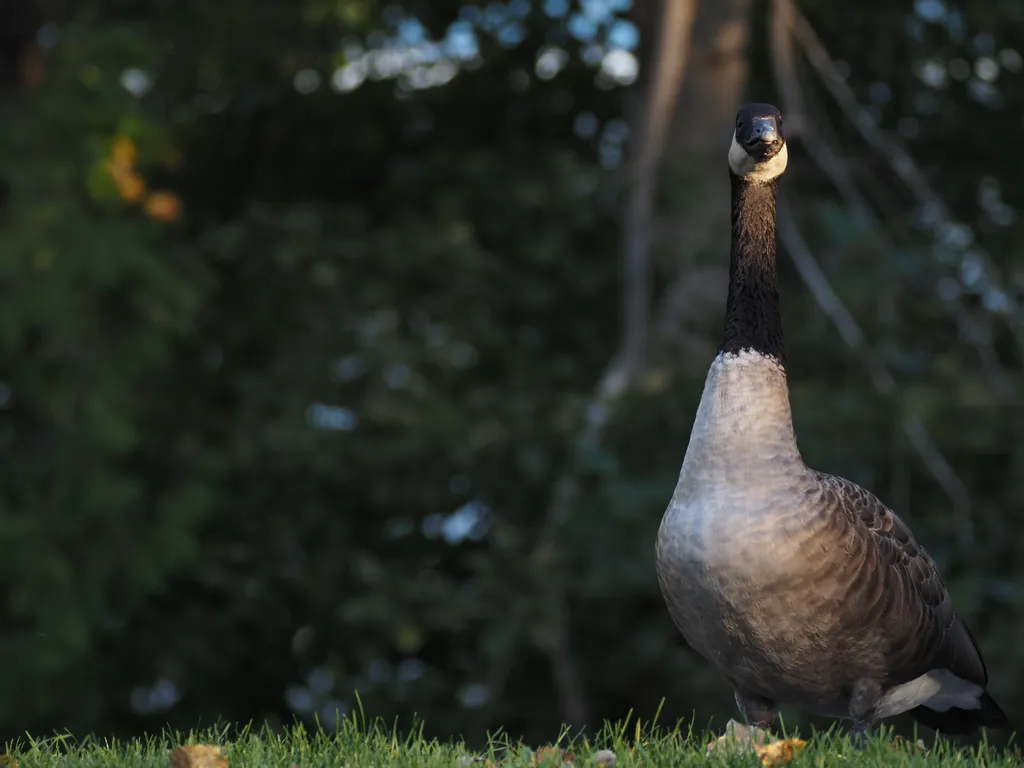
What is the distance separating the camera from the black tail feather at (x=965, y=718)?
20.1 ft

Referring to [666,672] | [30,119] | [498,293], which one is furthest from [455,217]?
[666,672]

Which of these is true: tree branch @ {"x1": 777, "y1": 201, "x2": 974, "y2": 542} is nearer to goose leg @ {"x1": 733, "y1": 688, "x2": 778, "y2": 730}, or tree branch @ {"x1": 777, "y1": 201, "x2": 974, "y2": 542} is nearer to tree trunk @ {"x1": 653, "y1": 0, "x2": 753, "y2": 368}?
tree trunk @ {"x1": 653, "y1": 0, "x2": 753, "y2": 368}

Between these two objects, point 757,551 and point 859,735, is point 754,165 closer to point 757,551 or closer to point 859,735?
point 757,551

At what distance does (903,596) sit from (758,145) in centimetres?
177

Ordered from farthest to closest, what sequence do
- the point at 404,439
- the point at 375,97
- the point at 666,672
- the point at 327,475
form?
1. the point at 375,97
2. the point at 327,475
3. the point at 404,439
4. the point at 666,672

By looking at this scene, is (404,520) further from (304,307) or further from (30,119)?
(30,119)

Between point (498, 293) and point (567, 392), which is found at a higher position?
point (498, 293)

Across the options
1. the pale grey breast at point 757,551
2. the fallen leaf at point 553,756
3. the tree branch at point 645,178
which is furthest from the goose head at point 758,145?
the tree branch at point 645,178

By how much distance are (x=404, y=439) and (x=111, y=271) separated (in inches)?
94.1

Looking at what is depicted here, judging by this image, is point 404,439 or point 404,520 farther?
point 404,520

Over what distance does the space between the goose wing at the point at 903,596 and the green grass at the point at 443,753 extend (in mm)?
367

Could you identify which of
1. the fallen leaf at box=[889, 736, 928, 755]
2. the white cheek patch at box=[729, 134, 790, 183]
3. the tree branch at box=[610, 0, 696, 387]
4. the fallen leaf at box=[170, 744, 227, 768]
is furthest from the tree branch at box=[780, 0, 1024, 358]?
the fallen leaf at box=[170, 744, 227, 768]

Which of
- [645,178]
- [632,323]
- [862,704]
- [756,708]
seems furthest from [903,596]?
[645,178]

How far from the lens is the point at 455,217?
11.2 meters
